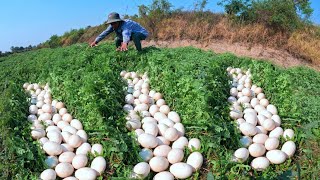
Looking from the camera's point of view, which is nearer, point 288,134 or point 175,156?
point 175,156

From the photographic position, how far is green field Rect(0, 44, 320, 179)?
3844 mm

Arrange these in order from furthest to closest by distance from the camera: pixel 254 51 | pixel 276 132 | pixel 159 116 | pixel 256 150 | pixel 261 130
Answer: pixel 254 51 → pixel 159 116 → pixel 261 130 → pixel 276 132 → pixel 256 150

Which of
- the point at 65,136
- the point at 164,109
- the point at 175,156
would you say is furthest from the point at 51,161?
the point at 164,109

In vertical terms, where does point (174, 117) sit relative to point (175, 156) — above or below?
above

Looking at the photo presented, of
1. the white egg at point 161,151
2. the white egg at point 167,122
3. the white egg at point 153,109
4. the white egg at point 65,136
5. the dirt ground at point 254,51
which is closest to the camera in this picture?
the white egg at point 161,151

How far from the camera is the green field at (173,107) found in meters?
3.84

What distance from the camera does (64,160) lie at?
3914mm

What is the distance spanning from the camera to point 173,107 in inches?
217

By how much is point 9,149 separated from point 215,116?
2349 mm

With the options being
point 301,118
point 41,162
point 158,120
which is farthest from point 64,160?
point 301,118

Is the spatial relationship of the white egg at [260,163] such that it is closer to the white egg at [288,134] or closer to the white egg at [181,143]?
the white egg at [288,134]

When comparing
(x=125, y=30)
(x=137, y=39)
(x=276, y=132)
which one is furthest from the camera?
(x=137, y=39)

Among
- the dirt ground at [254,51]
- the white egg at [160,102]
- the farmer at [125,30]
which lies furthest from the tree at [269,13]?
the white egg at [160,102]

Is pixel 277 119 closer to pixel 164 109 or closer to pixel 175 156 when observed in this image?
pixel 164 109
